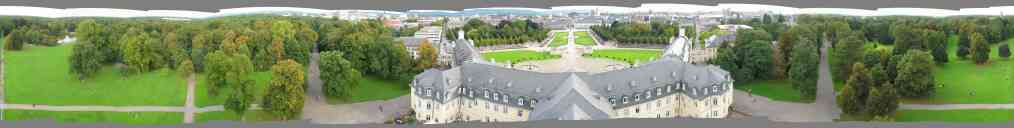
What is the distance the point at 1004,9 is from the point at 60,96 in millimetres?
118488

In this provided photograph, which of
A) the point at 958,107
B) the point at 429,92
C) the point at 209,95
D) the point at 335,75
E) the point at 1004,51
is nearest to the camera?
the point at 429,92

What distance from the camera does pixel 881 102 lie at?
230 feet

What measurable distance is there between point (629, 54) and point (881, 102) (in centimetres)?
6166

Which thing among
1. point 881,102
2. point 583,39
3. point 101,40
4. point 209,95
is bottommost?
point 209,95

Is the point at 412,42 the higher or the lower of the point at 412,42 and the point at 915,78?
the higher

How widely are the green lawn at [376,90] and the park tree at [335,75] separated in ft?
3.55

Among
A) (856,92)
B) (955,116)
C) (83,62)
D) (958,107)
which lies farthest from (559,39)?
(955,116)

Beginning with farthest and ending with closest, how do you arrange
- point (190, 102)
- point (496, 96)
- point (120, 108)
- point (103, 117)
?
point (190, 102) < point (120, 108) < point (103, 117) < point (496, 96)

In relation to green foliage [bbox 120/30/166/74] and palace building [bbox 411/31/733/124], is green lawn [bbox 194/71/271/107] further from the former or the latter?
palace building [bbox 411/31/733/124]

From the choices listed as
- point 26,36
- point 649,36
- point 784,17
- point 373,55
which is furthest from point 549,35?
point 26,36

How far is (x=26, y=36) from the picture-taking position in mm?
106812

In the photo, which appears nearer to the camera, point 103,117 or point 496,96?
point 496,96

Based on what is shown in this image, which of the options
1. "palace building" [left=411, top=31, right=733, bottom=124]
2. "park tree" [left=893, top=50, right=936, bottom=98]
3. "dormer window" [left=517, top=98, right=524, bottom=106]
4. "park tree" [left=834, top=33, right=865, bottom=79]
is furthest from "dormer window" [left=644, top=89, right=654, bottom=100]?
"park tree" [left=834, top=33, right=865, bottom=79]

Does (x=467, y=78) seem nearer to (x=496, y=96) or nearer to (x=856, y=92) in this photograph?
(x=496, y=96)
